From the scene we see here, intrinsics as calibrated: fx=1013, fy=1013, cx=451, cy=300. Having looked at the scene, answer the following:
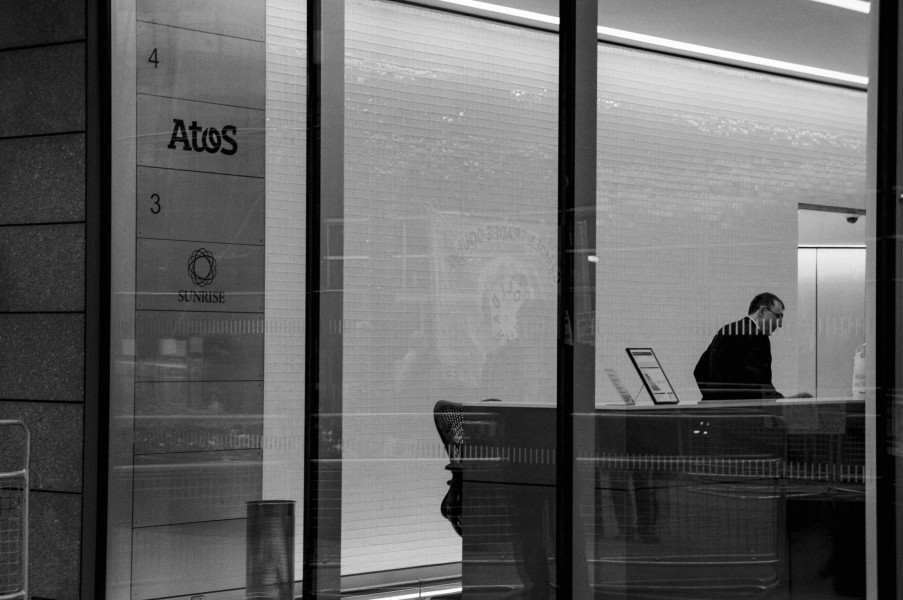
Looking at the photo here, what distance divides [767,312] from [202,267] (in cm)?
248

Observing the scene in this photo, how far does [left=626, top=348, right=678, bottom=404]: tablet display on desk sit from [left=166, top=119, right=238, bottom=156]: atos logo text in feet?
6.81

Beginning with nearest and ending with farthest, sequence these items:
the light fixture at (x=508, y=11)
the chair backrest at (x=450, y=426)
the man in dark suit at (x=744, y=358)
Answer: the man in dark suit at (x=744, y=358) < the light fixture at (x=508, y=11) < the chair backrest at (x=450, y=426)

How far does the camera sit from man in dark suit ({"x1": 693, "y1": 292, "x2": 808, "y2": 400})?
3152 millimetres

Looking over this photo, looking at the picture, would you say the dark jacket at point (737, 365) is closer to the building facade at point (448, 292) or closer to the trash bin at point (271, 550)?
the building facade at point (448, 292)

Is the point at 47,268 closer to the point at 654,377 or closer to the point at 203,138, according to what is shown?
the point at 203,138

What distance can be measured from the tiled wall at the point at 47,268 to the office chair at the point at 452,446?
68.5 inches

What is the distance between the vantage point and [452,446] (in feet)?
12.6

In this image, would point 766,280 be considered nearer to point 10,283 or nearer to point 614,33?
point 614,33

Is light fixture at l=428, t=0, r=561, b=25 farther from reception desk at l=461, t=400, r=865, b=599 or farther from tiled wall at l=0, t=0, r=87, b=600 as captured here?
tiled wall at l=0, t=0, r=87, b=600

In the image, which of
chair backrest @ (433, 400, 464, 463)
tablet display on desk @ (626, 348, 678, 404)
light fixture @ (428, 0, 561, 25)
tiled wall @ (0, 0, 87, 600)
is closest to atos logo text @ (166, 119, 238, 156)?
tiled wall @ (0, 0, 87, 600)

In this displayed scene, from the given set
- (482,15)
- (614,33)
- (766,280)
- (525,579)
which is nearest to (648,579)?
(525,579)

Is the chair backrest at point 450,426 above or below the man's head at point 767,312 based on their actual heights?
below

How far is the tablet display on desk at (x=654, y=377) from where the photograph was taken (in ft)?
11.0

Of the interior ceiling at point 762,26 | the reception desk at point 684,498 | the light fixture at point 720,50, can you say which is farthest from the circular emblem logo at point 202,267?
the interior ceiling at point 762,26
